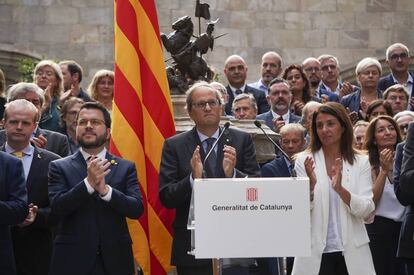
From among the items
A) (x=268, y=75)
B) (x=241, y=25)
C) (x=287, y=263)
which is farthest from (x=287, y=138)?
(x=241, y=25)

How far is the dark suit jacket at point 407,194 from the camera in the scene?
9.38m

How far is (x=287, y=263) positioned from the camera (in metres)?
10.6

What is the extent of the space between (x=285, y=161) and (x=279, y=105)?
2.12 meters

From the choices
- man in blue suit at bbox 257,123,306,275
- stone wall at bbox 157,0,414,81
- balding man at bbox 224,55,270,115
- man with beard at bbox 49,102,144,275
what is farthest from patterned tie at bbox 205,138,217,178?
stone wall at bbox 157,0,414,81

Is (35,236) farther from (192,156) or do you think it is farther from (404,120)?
(404,120)

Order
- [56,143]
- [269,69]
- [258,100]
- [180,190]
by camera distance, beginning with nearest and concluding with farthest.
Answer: [180,190], [56,143], [258,100], [269,69]

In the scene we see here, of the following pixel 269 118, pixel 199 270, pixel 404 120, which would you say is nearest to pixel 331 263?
pixel 199 270

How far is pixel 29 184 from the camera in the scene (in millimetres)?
9742

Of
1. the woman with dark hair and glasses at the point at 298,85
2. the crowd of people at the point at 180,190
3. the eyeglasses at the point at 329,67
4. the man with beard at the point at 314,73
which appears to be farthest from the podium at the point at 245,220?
the eyeglasses at the point at 329,67

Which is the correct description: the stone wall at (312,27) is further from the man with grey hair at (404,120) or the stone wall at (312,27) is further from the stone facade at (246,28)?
the man with grey hair at (404,120)

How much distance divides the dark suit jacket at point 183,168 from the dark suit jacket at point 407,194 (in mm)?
1096

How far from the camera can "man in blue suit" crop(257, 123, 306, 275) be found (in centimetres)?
1037

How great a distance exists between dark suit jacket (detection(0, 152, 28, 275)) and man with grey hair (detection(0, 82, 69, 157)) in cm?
108

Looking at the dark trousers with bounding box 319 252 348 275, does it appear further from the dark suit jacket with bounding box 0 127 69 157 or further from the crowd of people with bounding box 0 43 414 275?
the dark suit jacket with bounding box 0 127 69 157
